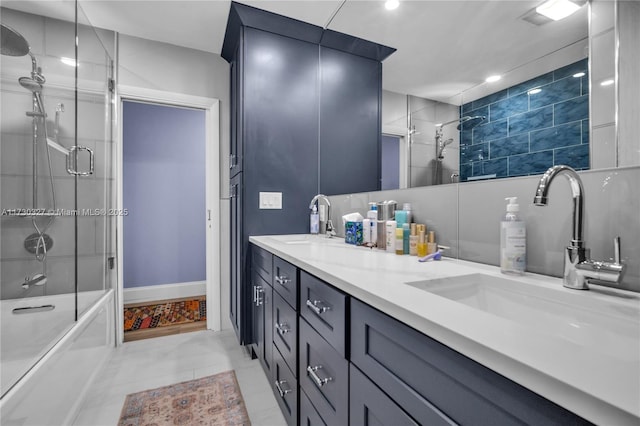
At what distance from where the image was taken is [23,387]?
1.07 meters

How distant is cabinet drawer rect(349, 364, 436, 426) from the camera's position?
0.55 m

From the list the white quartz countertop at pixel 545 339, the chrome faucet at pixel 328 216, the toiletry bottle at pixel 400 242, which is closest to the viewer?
the white quartz countertop at pixel 545 339

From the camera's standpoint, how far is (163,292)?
3.28 meters

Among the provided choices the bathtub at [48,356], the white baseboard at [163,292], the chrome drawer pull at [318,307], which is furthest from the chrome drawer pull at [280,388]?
the white baseboard at [163,292]

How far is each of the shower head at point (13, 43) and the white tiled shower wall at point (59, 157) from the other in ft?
0.11

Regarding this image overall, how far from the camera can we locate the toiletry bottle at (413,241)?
120cm

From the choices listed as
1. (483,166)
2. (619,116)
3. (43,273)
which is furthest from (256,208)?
(619,116)

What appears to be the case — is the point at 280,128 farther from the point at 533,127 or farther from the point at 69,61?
the point at 533,127

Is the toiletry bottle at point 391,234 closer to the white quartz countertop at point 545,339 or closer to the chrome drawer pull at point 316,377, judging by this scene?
the white quartz countertop at point 545,339

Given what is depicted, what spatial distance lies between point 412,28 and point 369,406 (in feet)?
5.00

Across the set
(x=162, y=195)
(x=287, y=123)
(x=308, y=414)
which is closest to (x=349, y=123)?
(x=287, y=123)

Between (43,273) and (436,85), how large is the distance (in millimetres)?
2279

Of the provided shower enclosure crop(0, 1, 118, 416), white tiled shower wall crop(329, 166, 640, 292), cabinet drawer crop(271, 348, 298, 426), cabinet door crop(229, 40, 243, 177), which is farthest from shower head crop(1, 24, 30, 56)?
white tiled shower wall crop(329, 166, 640, 292)

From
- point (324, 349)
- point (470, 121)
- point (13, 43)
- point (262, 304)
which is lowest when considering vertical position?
point (262, 304)
